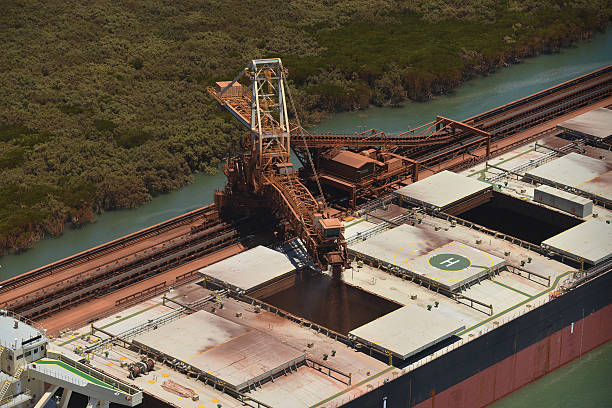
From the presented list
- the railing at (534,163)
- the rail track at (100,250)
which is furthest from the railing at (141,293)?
the railing at (534,163)

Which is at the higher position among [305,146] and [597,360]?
[305,146]

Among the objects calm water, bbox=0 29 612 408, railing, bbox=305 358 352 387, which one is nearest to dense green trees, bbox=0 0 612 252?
calm water, bbox=0 29 612 408

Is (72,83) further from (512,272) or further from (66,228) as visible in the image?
(512,272)

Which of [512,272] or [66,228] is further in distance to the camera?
[66,228]

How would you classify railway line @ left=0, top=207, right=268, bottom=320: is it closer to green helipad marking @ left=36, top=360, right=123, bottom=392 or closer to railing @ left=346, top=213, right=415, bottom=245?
railing @ left=346, top=213, right=415, bottom=245

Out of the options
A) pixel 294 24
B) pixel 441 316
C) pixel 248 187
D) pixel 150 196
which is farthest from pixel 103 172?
pixel 294 24

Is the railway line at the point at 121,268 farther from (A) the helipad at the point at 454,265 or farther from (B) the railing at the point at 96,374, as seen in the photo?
(A) the helipad at the point at 454,265
